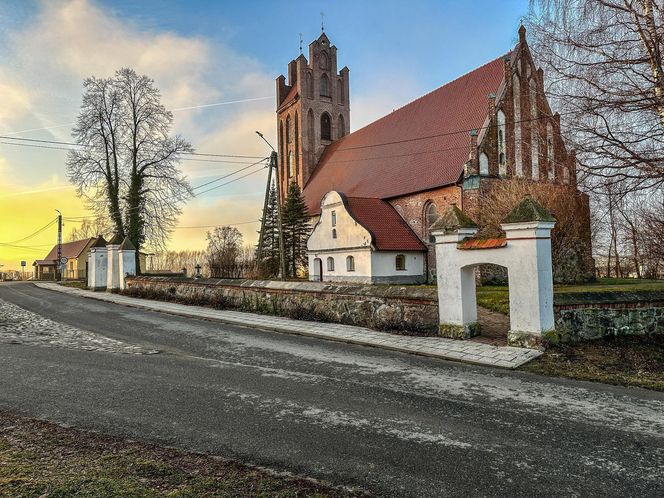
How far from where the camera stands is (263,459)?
3594mm

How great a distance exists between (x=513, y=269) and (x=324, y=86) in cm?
3703

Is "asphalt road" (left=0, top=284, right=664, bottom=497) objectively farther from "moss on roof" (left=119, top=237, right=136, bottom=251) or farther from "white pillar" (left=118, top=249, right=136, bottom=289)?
"moss on roof" (left=119, top=237, right=136, bottom=251)

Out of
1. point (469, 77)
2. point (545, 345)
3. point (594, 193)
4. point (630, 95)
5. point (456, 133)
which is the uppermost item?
point (469, 77)

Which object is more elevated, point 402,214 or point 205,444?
point 402,214

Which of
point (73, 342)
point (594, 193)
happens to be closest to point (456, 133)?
point (594, 193)

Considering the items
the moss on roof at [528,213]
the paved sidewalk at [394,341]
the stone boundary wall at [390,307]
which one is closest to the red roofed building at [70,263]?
the stone boundary wall at [390,307]

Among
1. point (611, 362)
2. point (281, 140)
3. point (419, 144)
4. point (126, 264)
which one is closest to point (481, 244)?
point (611, 362)

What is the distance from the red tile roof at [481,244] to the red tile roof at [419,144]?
13785mm

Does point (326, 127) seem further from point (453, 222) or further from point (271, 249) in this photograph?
point (453, 222)

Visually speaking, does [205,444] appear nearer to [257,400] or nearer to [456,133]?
[257,400]

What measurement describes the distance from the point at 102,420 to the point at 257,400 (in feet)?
5.15

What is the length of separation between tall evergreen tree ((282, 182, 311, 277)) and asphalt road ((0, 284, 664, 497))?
24728 mm

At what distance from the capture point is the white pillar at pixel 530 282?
7.92 m

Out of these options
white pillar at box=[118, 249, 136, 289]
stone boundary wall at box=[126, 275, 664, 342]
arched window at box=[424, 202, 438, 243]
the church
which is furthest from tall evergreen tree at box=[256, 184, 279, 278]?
stone boundary wall at box=[126, 275, 664, 342]
